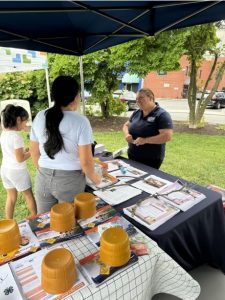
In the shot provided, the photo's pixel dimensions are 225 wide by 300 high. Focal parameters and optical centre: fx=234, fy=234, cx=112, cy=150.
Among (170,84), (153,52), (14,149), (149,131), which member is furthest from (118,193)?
(170,84)

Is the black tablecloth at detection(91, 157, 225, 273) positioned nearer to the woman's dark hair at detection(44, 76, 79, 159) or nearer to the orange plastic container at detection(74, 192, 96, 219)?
the orange plastic container at detection(74, 192, 96, 219)

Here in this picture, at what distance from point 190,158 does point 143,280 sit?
405 cm

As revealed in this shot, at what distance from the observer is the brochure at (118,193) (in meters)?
1.44

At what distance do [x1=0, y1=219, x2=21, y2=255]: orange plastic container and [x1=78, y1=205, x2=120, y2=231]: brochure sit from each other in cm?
30

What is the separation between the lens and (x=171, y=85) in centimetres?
1975

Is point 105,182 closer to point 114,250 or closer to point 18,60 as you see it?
point 114,250

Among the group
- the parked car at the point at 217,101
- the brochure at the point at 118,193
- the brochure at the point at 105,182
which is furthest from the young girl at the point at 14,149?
the parked car at the point at 217,101

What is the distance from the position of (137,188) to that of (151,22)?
5.03 feet

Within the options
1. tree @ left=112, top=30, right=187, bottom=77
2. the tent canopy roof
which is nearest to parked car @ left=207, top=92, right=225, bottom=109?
tree @ left=112, top=30, right=187, bottom=77

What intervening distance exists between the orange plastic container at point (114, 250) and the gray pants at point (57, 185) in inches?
22.4

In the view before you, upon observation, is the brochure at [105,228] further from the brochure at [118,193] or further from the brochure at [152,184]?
the brochure at [152,184]

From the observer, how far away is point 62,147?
4.42ft

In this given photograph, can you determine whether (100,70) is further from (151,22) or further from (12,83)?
(151,22)

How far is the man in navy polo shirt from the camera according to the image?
2143 millimetres
